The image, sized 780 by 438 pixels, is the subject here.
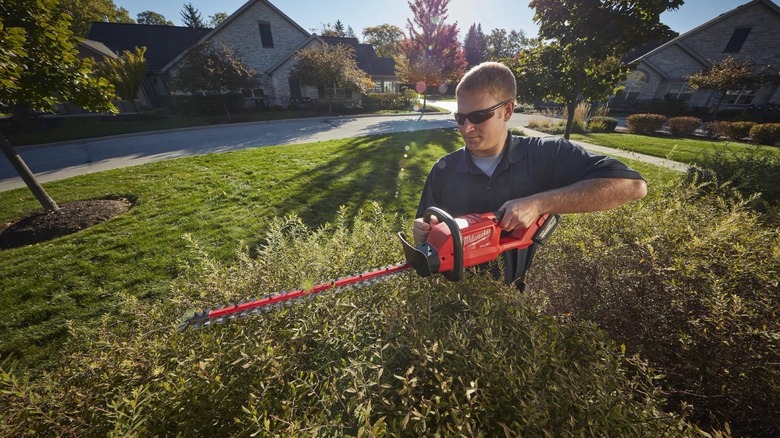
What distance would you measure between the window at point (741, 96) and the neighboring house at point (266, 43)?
36038 mm

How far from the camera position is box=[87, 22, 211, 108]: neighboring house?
2527 cm

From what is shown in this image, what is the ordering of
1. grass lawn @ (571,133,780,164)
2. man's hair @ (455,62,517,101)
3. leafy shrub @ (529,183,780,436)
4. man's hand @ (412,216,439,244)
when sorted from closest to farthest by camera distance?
1. leafy shrub @ (529,183,780,436)
2. man's hand @ (412,216,439,244)
3. man's hair @ (455,62,517,101)
4. grass lawn @ (571,133,780,164)

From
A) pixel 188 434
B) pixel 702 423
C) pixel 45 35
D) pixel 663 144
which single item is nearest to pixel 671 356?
pixel 702 423

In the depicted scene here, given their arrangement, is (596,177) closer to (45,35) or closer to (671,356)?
(671,356)

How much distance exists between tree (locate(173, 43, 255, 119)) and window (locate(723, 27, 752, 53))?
41673mm

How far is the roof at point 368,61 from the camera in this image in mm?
32406

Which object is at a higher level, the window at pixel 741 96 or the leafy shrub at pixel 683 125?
the window at pixel 741 96

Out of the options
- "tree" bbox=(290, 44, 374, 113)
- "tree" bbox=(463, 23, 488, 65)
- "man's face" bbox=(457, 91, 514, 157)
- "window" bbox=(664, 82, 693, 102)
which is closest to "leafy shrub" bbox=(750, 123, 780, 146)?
"window" bbox=(664, 82, 693, 102)

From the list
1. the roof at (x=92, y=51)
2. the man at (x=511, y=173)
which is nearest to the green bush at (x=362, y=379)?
the man at (x=511, y=173)

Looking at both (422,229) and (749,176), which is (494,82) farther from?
(749,176)

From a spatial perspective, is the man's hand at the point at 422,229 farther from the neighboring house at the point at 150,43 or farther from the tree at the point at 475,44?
the tree at the point at 475,44

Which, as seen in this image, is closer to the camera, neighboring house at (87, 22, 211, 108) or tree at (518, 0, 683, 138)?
tree at (518, 0, 683, 138)

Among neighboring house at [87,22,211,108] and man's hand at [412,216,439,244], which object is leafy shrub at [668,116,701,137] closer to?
man's hand at [412,216,439,244]

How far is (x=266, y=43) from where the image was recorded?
980 inches
